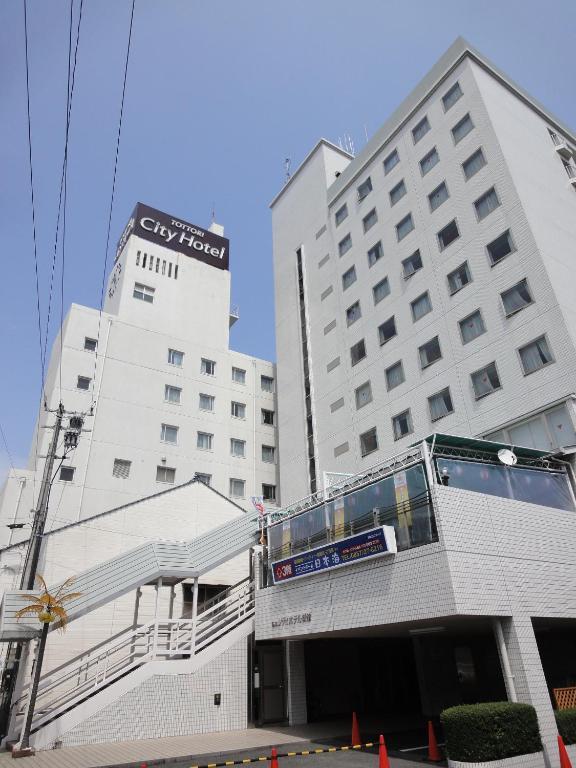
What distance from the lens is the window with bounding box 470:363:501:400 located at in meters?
24.8

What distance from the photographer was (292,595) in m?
18.0

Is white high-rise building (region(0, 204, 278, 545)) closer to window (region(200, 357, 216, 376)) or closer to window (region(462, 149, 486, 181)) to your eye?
window (region(200, 357, 216, 376))

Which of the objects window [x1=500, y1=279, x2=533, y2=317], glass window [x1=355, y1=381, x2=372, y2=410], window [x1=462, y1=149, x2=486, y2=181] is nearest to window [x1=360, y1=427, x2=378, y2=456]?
glass window [x1=355, y1=381, x2=372, y2=410]

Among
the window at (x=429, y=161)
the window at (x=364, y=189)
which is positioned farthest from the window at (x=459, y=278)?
the window at (x=364, y=189)

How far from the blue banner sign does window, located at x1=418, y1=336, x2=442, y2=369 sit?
49.1 feet

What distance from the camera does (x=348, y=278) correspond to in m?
37.9

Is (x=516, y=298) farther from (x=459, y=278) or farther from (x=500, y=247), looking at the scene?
(x=459, y=278)

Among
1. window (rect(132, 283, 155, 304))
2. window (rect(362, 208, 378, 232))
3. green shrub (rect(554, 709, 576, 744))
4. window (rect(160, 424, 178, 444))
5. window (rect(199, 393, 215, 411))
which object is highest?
window (rect(132, 283, 155, 304))

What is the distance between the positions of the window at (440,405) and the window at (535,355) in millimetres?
4290

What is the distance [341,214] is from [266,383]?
1628cm

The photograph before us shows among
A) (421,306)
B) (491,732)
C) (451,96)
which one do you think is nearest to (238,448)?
(421,306)

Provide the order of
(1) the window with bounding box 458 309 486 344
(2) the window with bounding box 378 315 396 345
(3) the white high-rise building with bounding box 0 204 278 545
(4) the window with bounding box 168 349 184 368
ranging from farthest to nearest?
(4) the window with bounding box 168 349 184 368
(3) the white high-rise building with bounding box 0 204 278 545
(2) the window with bounding box 378 315 396 345
(1) the window with bounding box 458 309 486 344

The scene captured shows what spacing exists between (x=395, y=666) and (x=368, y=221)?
2811 cm

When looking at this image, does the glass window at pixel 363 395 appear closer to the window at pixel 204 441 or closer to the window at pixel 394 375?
the window at pixel 394 375
